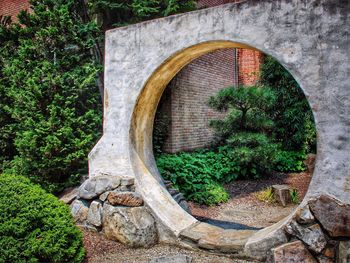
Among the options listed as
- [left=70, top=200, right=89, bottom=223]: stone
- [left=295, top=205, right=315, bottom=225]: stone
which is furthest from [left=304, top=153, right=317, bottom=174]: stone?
[left=70, top=200, right=89, bottom=223]: stone

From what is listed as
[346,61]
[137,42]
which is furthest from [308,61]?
[137,42]

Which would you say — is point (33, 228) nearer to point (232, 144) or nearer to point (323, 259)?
point (323, 259)

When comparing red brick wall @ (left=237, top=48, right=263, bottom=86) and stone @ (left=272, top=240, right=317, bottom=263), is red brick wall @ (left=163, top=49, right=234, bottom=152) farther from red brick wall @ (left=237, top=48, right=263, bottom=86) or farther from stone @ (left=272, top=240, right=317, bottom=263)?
stone @ (left=272, top=240, right=317, bottom=263)

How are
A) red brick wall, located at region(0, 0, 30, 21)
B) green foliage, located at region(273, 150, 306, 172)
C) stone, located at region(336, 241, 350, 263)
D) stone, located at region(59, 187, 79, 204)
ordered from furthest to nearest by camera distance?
green foliage, located at region(273, 150, 306, 172)
red brick wall, located at region(0, 0, 30, 21)
stone, located at region(59, 187, 79, 204)
stone, located at region(336, 241, 350, 263)

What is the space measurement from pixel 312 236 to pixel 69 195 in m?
3.82

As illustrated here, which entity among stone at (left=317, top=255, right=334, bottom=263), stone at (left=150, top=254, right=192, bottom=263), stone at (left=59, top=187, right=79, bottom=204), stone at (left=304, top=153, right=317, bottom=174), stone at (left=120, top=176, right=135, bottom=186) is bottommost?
stone at (left=150, top=254, right=192, bottom=263)

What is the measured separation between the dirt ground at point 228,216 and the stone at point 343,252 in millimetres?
970

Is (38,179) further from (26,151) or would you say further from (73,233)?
(73,233)

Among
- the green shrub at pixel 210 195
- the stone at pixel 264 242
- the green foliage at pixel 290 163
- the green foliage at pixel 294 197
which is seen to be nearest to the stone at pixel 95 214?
the stone at pixel 264 242

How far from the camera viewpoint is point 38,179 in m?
5.12

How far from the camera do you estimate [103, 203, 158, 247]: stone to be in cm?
363

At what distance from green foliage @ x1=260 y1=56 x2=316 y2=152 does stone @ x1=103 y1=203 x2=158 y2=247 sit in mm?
6911

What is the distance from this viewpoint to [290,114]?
31.0 ft

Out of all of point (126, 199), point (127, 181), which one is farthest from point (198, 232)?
point (127, 181)
